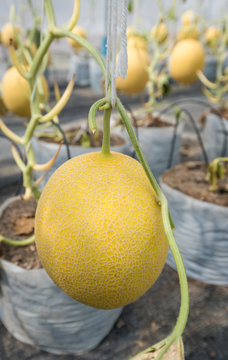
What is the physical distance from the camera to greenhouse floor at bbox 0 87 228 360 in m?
0.80

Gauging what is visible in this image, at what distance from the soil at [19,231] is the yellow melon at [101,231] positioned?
41 centimetres

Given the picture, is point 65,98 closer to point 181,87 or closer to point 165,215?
point 165,215

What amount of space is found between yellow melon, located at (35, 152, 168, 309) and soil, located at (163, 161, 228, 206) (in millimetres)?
708

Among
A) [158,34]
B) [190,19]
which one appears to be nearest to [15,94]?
[158,34]

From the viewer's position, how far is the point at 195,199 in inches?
38.9

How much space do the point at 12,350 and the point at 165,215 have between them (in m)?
0.70

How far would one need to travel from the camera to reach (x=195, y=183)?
1142 mm

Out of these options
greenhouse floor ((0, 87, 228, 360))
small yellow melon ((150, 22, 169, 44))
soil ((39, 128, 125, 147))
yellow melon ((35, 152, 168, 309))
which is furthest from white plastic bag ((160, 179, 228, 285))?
small yellow melon ((150, 22, 169, 44))

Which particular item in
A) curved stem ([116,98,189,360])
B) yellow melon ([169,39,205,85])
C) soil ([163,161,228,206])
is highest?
yellow melon ([169,39,205,85])

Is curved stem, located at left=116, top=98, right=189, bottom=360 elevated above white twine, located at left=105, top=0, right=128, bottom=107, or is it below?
below

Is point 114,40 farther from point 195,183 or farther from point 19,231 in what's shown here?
point 195,183

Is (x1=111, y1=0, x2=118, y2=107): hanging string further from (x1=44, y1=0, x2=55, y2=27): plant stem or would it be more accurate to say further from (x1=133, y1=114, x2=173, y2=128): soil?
(x1=133, y1=114, x2=173, y2=128): soil

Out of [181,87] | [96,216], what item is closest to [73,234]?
[96,216]

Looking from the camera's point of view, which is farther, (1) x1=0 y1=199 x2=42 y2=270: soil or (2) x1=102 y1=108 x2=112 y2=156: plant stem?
(1) x1=0 y1=199 x2=42 y2=270: soil
